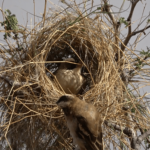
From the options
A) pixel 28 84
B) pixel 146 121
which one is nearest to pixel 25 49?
pixel 28 84

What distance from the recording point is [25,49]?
125 cm

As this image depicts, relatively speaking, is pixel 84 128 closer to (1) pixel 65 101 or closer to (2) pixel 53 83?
(1) pixel 65 101

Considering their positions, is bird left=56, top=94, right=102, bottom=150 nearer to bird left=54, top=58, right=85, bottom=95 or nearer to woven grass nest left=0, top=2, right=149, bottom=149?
woven grass nest left=0, top=2, right=149, bottom=149

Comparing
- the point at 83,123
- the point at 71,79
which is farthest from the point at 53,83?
the point at 83,123

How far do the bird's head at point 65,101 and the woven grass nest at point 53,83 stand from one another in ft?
0.37

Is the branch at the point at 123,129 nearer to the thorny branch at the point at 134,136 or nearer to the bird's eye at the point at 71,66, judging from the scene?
the thorny branch at the point at 134,136

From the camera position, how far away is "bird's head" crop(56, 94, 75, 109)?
910 mm

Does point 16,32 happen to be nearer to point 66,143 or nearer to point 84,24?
point 84,24

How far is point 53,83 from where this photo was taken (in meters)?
1.21

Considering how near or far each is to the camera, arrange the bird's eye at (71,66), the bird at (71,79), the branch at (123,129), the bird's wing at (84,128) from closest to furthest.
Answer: the bird's wing at (84,128) < the branch at (123,129) < the bird at (71,79) < the bird's eye at (71,66)

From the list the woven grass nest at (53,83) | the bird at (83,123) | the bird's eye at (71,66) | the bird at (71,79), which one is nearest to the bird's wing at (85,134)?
the bird at (83,123)

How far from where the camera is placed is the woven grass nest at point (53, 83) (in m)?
1.07

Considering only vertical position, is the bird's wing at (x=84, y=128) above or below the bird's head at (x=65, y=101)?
Result: below

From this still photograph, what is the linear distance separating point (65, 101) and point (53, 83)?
0.99 feet
